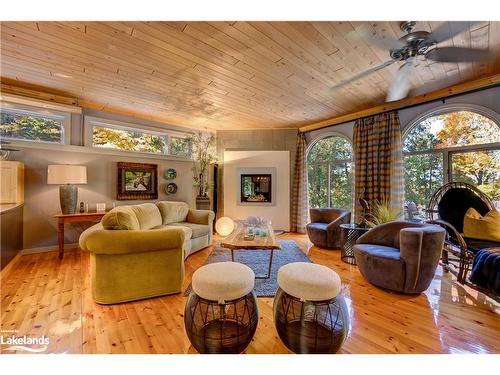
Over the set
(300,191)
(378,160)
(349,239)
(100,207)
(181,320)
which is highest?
(378,160)

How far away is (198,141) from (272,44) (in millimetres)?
3433

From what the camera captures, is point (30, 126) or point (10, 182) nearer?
point (10, 182)

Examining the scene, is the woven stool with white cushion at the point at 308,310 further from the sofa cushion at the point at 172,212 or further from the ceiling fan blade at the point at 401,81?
the sofa cushion at the point at 172,212

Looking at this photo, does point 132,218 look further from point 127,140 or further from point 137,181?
point 127,140

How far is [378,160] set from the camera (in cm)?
390

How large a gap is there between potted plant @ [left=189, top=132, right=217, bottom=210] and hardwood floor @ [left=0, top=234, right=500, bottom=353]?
278 cm

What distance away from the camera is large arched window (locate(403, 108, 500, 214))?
2.96 m

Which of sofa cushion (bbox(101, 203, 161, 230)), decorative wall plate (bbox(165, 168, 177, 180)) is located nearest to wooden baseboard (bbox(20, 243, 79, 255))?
sofa cushion (bbox(101, 203, 161, 230))

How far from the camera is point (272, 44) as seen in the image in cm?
211

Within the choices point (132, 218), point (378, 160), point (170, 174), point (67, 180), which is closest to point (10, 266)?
point (67, 180)

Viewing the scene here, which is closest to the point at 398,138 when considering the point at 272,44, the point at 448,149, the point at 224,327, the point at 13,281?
the point at 448,149

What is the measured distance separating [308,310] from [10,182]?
399 centimetres

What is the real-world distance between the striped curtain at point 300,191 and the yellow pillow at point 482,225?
A: 9.35 feet
